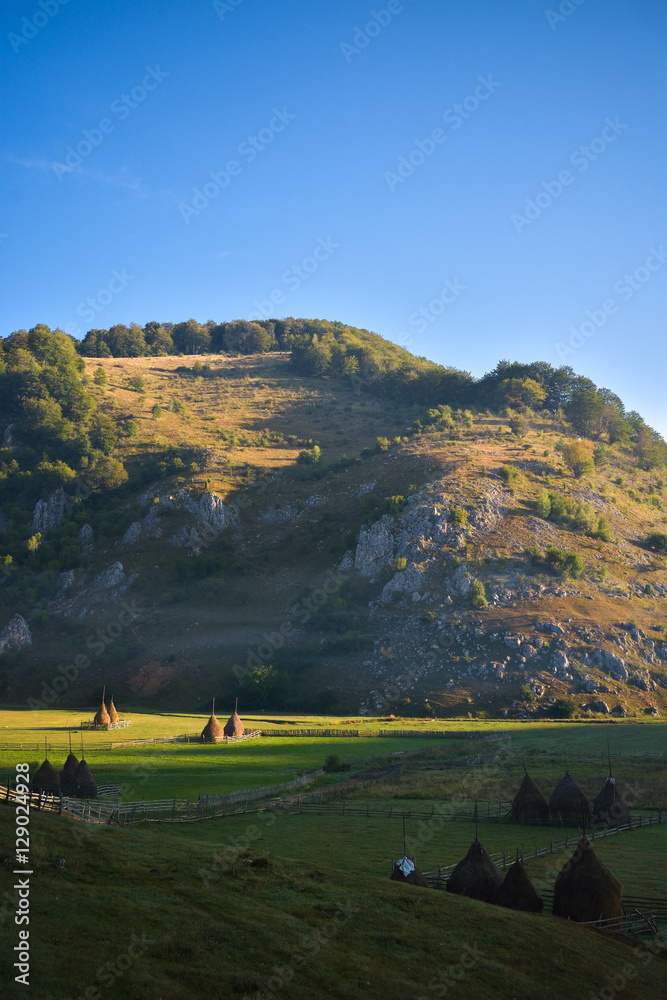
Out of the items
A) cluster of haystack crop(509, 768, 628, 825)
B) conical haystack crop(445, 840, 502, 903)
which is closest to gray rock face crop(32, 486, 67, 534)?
cluster of haystack crop(509, 768, 628, 825)

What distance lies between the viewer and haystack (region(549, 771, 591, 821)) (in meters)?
40.1

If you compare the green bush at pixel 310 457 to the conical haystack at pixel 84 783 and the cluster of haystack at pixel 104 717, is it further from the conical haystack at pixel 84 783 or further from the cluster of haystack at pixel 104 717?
the conical haystack at pixel 84 783

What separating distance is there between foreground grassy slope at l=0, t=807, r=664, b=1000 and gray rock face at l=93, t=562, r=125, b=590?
262 feet

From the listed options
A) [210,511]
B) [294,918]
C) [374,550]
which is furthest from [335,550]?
[294,918]

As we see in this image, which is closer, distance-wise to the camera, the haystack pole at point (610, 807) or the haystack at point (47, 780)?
the haystack at point (47, 780)

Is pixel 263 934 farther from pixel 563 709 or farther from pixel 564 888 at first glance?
pixel 563 709

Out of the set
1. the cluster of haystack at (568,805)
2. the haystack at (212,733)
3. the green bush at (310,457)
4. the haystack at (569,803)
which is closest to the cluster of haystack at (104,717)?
the haystack at (212,733)

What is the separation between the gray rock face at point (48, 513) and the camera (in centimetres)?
11750

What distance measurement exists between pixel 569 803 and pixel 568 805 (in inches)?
5.3

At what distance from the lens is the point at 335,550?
104 meters

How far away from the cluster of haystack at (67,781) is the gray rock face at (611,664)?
5655 cm

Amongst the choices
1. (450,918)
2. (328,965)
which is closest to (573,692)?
(450,918)

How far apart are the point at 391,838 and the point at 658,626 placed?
62094 millimetres

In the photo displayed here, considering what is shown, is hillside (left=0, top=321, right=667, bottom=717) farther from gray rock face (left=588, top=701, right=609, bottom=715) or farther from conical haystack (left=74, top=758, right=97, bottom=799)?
conical haystack (left=74, top=758, right=97, bottom=799)
